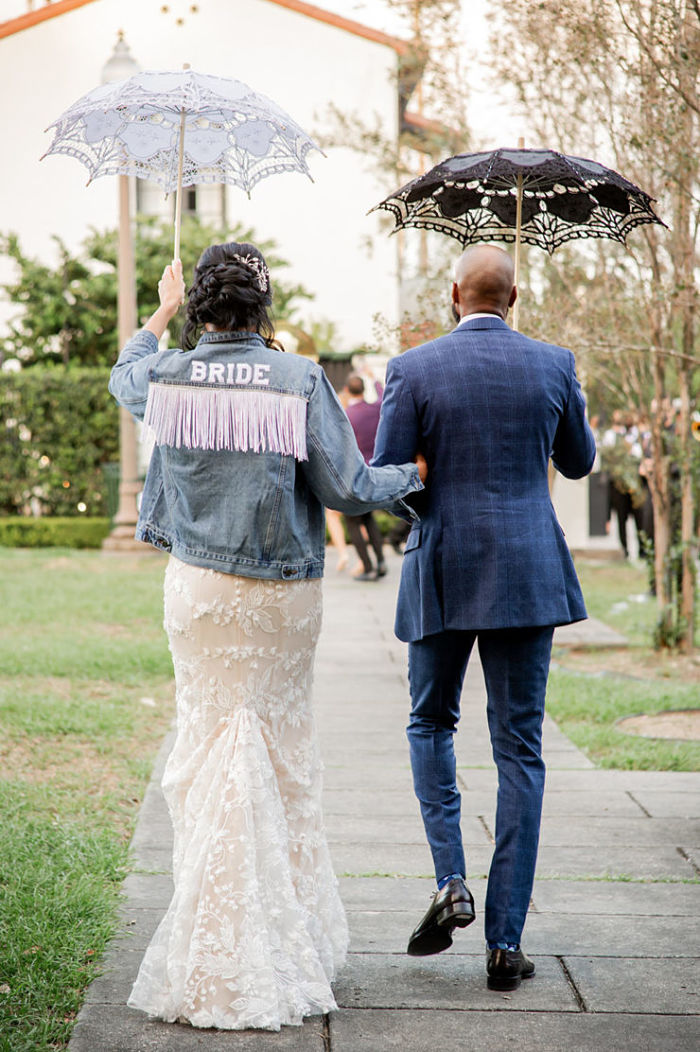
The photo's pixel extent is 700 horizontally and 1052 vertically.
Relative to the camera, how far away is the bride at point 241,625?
3.19 metres

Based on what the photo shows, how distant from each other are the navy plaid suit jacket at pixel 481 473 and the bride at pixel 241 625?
16 centimetres

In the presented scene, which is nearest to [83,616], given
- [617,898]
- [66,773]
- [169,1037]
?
[66,773]

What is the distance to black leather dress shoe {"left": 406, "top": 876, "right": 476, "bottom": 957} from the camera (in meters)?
3.45

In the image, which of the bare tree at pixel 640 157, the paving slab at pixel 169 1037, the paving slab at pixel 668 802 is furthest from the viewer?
the bare tree at pixel 640 157

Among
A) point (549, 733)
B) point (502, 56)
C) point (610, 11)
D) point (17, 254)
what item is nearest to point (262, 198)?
point (17, 254)

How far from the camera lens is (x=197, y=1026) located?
3158 mm

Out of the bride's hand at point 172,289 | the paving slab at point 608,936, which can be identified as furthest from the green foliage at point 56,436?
the paving slab at point 608,936

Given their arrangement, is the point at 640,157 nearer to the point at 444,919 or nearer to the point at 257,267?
the point at 257,267

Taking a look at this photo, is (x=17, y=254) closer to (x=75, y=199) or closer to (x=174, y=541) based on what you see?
(x=75, y=199)

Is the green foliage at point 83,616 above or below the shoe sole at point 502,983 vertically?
above

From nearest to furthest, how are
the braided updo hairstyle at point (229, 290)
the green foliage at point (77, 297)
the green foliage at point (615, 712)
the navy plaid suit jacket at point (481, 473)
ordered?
1. the braided updo hairstyle at point (229, 290)
2. the navy plaid suit jacket at point (481, 473)
3. the green foliage at point (615, 712)
4. the green foliage at point (77, 297)

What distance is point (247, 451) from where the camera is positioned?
3250 millimetres

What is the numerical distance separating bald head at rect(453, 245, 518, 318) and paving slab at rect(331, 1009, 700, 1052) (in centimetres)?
192

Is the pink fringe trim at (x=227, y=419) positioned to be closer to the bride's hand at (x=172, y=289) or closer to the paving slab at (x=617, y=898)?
the bride's hand at (x=172, y=289)
